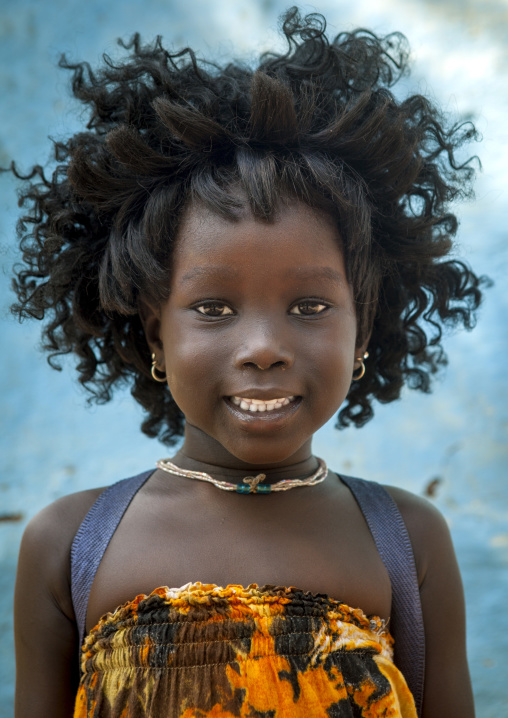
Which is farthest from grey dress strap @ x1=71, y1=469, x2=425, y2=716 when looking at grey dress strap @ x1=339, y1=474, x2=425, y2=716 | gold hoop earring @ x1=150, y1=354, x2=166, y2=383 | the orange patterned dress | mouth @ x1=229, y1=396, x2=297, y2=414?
mouth @ x1=229, y1=396, x2=297, y2=414

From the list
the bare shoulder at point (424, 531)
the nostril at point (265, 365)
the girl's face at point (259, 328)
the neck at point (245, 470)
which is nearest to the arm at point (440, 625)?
the bare shoulder at point (424, 531)

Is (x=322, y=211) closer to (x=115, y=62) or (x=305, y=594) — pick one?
(x=115, y=62)

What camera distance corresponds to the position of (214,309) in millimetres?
1218

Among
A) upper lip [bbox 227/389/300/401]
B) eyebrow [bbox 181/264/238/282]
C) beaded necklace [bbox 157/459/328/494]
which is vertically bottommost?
beaded necklace [bbox 157/459/328/494]

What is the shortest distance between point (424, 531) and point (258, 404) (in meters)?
0.47

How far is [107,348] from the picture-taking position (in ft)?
5.19

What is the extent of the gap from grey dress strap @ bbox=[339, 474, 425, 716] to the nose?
1.32 ft

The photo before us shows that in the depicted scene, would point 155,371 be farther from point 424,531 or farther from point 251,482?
point 424,531

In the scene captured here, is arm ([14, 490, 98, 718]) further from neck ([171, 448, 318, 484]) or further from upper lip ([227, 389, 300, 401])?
upper lip ([227, 389, 300, 401])

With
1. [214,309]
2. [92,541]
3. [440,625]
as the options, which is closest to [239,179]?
[214,309]

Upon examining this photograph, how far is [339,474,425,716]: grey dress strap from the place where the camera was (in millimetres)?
1327

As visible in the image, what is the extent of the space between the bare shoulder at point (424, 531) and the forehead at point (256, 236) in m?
0.52

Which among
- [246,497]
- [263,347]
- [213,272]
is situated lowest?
[246,497]

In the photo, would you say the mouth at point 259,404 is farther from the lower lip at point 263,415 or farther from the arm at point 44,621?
the arm at point 44,621
